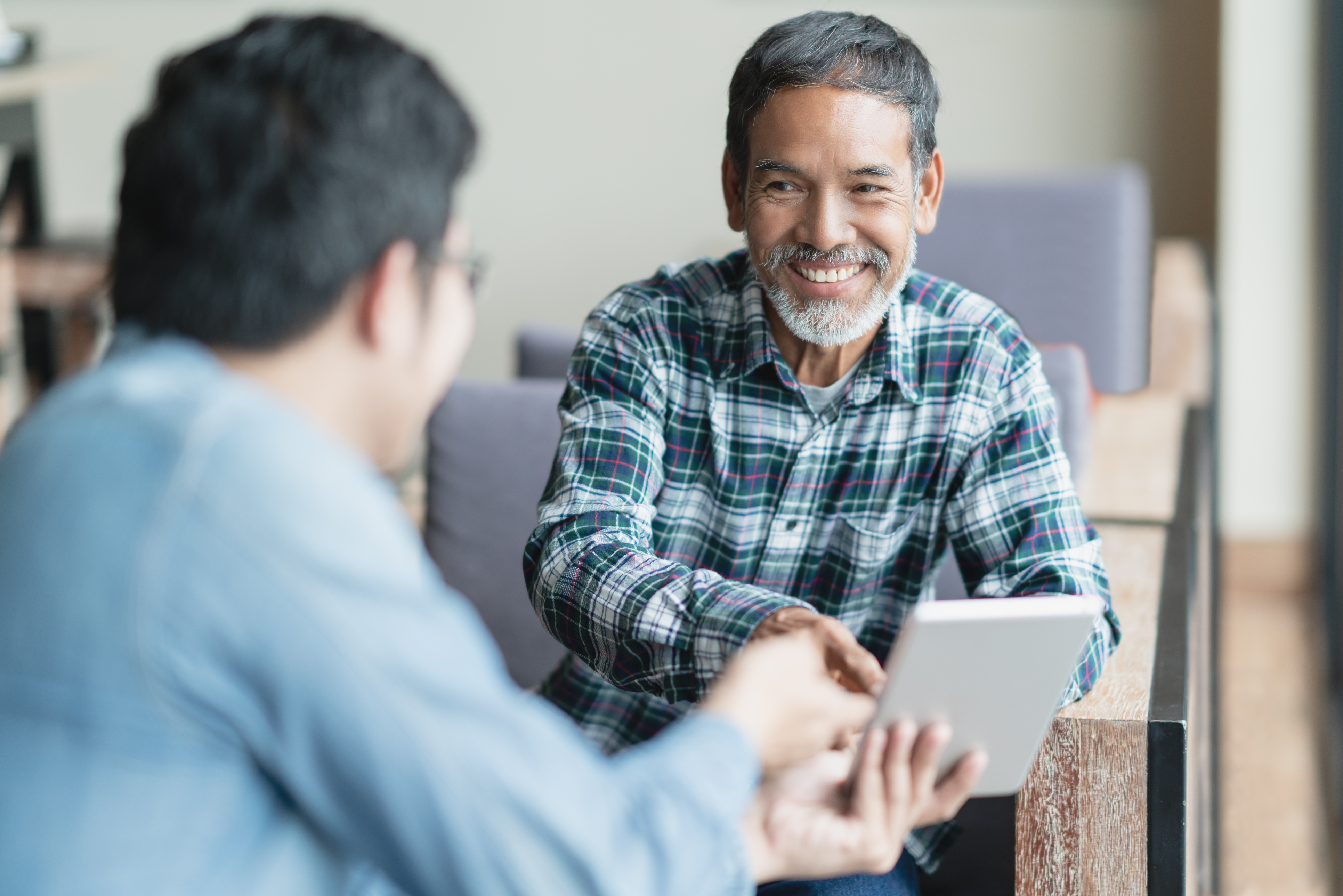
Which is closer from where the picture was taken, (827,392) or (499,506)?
(827,392)

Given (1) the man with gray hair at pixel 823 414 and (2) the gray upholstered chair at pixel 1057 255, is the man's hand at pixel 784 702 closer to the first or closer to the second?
(1) the man with gray hair at pixel 823 414

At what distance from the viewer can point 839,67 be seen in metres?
1.30

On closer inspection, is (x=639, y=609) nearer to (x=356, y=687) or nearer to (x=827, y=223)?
(x=827, y=223)

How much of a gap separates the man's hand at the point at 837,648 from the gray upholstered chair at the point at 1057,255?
1.70 m

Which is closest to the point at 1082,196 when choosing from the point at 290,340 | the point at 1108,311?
the point at 1108,311

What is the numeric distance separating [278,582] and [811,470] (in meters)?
0.75

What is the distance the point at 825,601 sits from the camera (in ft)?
4.51

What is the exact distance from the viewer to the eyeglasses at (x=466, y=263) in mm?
790

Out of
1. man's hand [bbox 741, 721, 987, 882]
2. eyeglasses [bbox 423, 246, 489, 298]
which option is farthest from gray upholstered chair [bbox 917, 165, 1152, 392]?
eyeglasses [bbox 423, 246, 489, 298]

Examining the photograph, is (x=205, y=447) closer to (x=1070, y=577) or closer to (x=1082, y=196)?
(x=1070, y=577)

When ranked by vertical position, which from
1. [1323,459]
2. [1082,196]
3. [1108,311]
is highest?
[1082,196]

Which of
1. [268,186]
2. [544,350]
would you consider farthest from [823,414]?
[544,350]

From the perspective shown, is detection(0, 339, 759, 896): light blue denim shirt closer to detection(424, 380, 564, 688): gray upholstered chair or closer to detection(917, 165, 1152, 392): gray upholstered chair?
detection(424, 380, 564, 688): gray upholstered chair

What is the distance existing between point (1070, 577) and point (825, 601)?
0.78 feet
